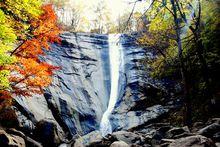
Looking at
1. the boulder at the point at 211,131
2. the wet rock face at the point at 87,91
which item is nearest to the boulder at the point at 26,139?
the wet rock face at the point at 87,91

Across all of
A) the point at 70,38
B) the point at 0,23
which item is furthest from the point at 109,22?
the point at 0,23

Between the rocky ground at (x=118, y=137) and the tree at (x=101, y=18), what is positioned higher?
the tree at (x=101, y=18)

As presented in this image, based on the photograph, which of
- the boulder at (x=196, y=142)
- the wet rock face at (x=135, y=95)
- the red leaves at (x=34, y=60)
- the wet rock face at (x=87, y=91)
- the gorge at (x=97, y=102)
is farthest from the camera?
the wet rock face at (x=135, y=95)

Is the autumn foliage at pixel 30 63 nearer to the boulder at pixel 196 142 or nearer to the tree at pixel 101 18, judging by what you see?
the boulder at pixel 196 142

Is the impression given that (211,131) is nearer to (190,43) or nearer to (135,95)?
(190,43)

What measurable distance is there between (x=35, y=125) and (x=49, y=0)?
44787mm

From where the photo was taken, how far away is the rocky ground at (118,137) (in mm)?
10887

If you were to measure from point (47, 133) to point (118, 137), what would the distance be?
451 centimetres

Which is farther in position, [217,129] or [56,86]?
[56,86]

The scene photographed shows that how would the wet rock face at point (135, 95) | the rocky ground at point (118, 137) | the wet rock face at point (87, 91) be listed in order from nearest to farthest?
the rocky ground at point (118, 137) → the wet rock face at point (87, 91) → the wet rock face at point (135, 95)

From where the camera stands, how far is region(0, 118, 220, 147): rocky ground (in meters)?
10.9

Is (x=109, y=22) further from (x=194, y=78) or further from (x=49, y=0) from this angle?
(x=194, y=78)

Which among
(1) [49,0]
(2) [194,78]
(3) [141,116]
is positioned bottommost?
(3) [141,116]

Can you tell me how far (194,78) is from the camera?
20.7 meters
